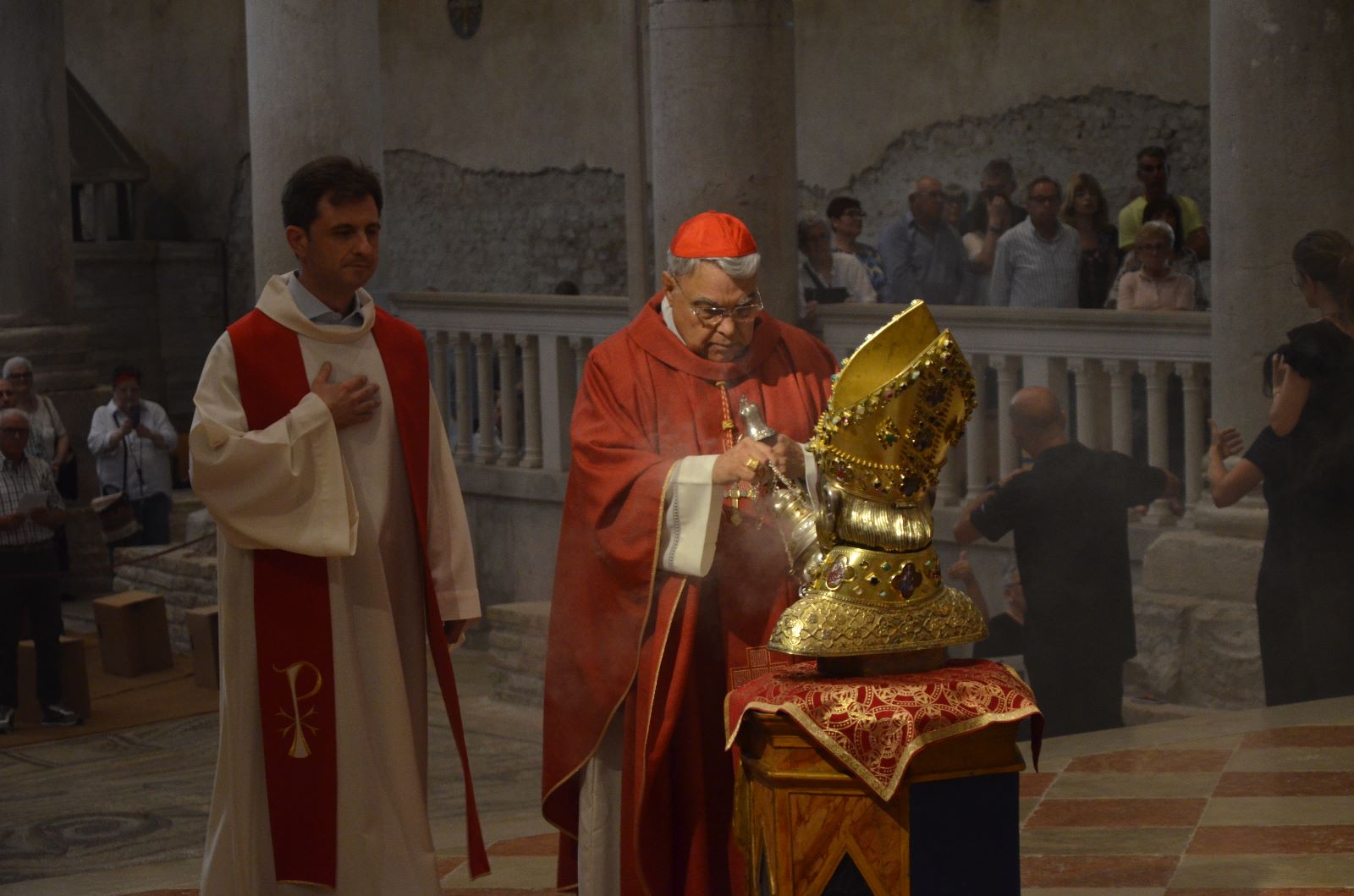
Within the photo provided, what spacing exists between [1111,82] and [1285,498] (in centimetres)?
583

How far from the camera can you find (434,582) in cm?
386

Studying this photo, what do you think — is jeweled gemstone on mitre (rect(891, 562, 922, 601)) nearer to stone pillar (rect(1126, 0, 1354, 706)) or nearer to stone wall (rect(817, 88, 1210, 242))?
stone pillar (rect(1126, 0, 1354, 706))

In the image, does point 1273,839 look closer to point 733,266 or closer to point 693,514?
point 693,514

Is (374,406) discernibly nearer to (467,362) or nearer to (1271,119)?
(1271,119)

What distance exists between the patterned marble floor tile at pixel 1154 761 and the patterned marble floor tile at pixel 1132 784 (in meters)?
0.04

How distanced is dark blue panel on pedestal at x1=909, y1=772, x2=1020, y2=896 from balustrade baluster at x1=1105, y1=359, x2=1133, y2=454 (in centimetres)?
478

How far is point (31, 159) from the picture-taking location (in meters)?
12.5

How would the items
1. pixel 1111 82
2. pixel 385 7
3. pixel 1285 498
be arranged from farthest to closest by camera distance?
pixel 385 7 < pixel 1111 82 < pixel 1285 498

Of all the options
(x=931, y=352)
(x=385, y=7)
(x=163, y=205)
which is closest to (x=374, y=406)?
(x=931, y=352)

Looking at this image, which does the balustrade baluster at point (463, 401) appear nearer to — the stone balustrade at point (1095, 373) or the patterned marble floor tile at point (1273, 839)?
the stone balustrade at point (1095, 373)

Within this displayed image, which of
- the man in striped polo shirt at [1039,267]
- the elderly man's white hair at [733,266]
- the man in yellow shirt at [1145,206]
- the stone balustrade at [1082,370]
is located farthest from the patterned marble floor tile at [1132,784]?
the man in yellow shirt at [1145,206]

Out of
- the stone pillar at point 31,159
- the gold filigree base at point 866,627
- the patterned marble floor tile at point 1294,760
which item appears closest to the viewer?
the gold filigree base at point 866,627

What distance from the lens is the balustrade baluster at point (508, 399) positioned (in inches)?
413

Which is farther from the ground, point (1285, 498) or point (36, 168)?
point (36, 168)
